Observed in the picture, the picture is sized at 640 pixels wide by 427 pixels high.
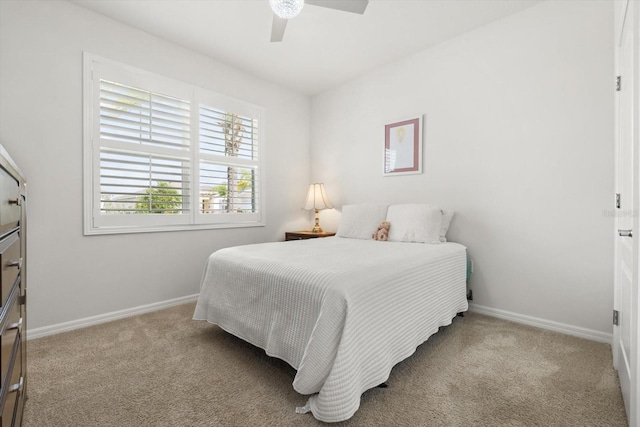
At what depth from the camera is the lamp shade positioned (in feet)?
13.4

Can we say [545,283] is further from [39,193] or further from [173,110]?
[39,193]

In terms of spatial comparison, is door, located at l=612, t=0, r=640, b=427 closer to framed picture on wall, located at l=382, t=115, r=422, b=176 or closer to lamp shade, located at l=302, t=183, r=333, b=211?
framed picture on wall, located at l=382, t=115, r=422, b=176

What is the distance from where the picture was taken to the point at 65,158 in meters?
2.43

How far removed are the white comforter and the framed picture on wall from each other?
113 centimetres

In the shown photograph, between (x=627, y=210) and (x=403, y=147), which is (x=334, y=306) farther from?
(x=403, y=147)

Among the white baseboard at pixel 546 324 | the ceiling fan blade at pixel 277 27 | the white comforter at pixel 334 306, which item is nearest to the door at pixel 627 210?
the white baseboard at pixel 546 324

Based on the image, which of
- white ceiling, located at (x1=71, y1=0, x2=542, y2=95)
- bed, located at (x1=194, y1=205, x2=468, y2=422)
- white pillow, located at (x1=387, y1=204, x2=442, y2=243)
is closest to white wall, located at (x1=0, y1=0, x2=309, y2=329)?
white ceiling, located at (x1=71, y1=0, x2=542, y2=95)

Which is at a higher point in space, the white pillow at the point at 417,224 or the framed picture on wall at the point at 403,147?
the framed picture on wall at the point at 403,147

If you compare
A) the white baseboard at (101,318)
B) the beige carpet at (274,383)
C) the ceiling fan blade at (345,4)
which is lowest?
the beige carpet at (274,383)

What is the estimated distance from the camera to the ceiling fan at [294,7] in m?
1.87

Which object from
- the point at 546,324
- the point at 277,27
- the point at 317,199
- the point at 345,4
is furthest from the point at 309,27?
the point at 546,324

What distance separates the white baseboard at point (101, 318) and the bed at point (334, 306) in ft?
3.02

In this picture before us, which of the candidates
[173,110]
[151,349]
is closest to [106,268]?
[151,349]

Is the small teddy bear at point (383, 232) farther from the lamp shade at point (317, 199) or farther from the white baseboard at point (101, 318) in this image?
the white baseboard at point (101, 318)
